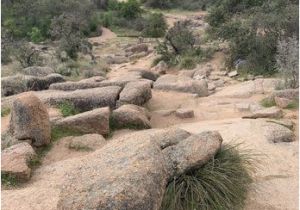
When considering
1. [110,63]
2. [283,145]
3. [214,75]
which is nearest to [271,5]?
[214,75]

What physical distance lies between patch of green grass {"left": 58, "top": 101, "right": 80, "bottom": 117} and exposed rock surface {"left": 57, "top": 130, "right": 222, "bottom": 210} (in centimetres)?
468

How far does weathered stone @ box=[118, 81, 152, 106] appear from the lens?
1010 centimetres

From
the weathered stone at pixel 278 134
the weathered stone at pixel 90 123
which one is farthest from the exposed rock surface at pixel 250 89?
the weathered stone at pixel 90 123

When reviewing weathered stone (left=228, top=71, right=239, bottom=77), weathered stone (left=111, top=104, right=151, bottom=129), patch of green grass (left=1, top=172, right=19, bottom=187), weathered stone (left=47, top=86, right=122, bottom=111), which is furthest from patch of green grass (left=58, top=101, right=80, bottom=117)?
weathered stone (left=228, top=71, right=239, bottom=77)

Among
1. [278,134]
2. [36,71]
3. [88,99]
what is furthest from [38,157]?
[36,71]

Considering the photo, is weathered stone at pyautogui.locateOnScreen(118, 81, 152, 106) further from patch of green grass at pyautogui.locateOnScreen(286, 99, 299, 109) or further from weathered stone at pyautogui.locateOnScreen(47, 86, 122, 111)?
patch of green grass at pyautogui.locateOnScreen(286, 99, 299, 109)

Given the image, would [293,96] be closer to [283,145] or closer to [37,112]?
Result: [283,145]

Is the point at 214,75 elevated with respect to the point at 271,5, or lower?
lower

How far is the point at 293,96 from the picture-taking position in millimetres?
10602

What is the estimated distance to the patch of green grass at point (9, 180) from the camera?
618 centimetres

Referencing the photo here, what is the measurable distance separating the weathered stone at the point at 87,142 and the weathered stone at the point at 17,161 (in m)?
0.84

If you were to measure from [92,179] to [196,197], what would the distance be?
141 cm

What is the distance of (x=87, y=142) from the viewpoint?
777 centimetres

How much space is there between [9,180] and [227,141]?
139 inches
